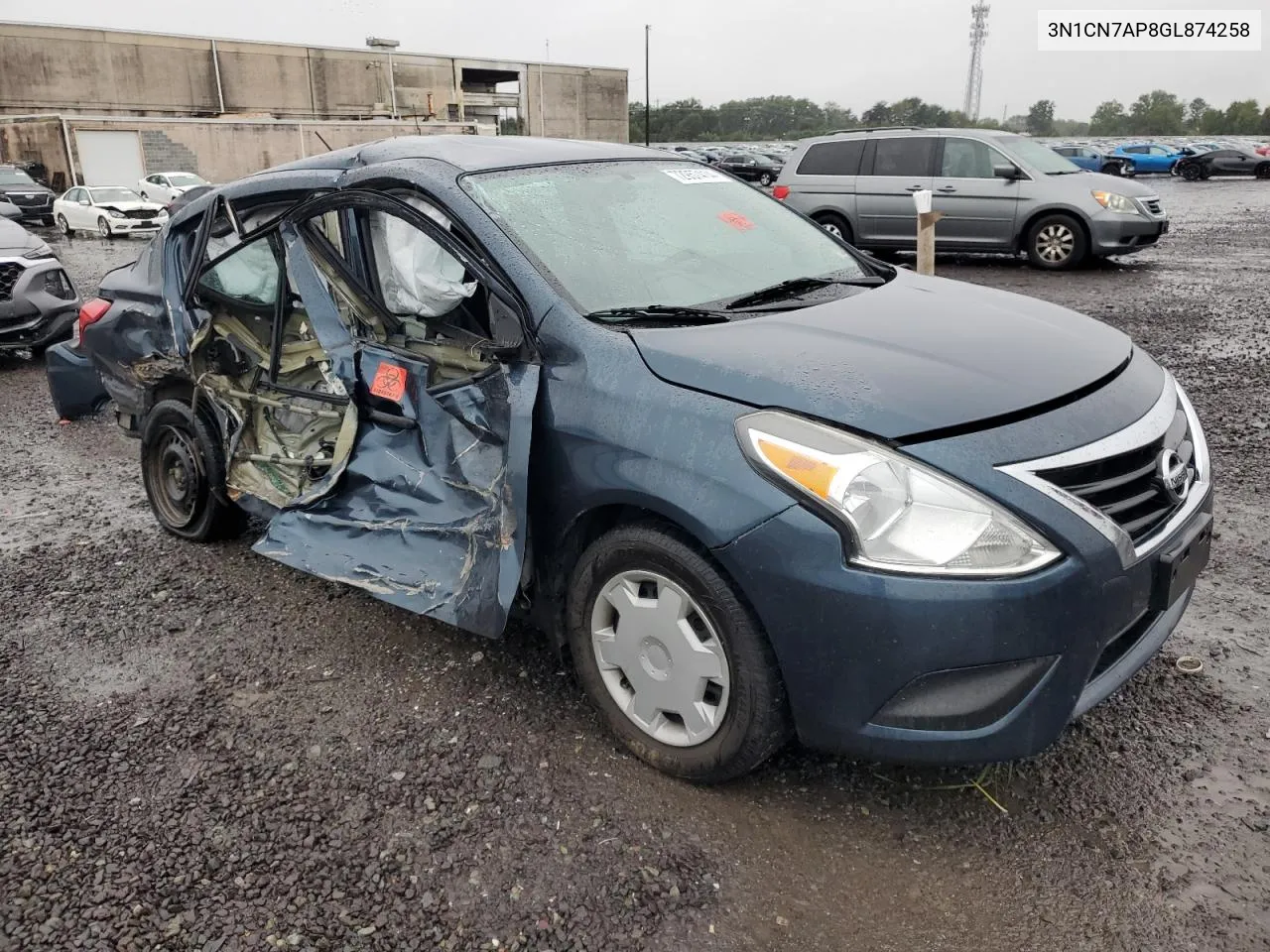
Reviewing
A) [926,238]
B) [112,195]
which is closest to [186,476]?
[926,238]

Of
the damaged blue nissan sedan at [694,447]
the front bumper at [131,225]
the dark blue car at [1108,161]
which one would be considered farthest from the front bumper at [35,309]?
the dark blue car at [1108,161]

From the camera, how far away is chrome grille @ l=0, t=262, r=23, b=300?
7.98 metres

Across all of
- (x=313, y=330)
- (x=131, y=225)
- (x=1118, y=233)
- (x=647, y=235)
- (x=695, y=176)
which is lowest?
(x=131, y=225)

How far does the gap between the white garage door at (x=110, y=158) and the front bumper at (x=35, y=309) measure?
36774 mm

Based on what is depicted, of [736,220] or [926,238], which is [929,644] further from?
[926,238]

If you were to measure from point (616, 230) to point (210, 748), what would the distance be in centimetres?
208

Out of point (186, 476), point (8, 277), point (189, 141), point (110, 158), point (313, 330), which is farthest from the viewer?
point (189, 141)

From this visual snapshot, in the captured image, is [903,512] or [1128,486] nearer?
[903,512]

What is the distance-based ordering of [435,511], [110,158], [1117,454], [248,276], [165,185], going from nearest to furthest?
1. [1117,454]
2. [435,511]
3. [248,276]
4. [165,185]
5. [110,158]

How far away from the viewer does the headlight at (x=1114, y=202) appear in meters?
11.8

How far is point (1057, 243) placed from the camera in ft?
39.8

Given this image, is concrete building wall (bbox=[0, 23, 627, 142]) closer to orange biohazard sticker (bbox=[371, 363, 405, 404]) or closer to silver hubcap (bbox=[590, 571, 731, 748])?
orange biohazard sticker (bbox=[371, 363, 405, 404])

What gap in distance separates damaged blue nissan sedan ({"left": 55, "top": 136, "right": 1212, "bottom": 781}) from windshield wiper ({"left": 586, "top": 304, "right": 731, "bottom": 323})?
0.04ft

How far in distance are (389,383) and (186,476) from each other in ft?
5.25
